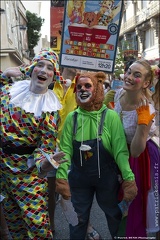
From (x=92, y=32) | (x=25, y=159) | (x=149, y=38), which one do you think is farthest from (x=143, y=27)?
(x=25, y=159)

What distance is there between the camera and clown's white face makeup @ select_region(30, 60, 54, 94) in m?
2.86

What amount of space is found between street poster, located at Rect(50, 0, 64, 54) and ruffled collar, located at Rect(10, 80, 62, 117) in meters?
6.90

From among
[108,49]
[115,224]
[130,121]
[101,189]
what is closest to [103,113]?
[130,121]

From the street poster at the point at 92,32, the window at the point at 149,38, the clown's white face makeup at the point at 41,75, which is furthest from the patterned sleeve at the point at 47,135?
the window at the point at 149,38

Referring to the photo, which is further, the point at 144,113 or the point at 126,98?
the point at 126,98

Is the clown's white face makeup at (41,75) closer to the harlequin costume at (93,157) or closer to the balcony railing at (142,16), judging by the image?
the harlequin costume at (93,157)

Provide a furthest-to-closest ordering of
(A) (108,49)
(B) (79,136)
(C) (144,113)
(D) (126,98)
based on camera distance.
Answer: (A) (108,49), (D) (126,98), (B) (79,136), (C) (144,113)

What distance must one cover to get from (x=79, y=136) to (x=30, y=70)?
0.65 meters

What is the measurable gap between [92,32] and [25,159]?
2381 millimetres

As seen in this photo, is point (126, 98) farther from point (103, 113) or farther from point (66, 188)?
point (66, 188)

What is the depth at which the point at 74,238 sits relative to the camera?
9.71ft

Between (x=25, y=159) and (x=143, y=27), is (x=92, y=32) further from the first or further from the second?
(x=143, y=27)

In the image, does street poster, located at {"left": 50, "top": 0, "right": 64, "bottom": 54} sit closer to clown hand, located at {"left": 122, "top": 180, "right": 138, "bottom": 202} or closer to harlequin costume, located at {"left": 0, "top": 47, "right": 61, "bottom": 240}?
harlequin costume, located at {"left": 0, "top": 47, "right": 61, "bottom": 240}

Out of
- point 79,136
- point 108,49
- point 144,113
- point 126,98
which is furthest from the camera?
point 108,49
